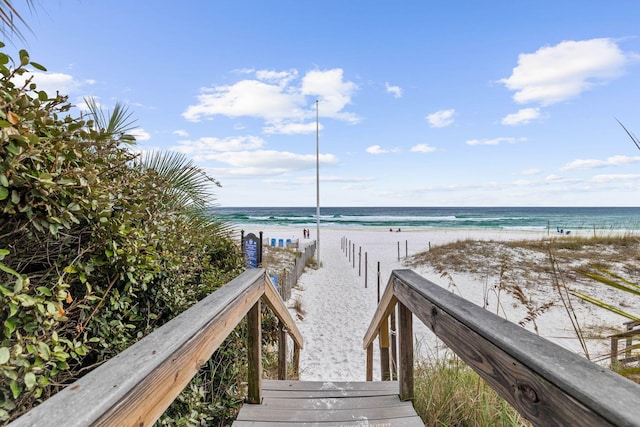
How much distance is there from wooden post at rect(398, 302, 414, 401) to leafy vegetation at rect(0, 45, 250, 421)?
144 centimetres

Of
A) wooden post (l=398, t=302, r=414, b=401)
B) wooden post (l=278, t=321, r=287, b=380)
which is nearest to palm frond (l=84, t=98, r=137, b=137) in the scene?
wooden post (l=278, t=321, r=287, b=380)

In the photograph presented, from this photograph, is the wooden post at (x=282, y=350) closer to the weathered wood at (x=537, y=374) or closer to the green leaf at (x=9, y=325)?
the weathered wood at (x=537, y=374)

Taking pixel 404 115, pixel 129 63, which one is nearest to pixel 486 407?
pixel 129 63

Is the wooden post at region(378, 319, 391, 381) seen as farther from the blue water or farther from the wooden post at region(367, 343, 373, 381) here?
the blue water

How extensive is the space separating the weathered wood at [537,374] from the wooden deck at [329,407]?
1051 mm

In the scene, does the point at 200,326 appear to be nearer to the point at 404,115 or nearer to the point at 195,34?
the point at 195,34

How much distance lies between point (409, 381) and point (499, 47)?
1286 centimetres

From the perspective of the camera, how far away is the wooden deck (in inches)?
81.7

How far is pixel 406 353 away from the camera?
2184 mm

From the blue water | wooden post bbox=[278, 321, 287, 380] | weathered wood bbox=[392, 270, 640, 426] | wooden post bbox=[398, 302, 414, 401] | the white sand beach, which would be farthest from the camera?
the blue water

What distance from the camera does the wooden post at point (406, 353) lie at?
7.19 ft

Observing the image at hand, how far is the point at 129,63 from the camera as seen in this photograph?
7.27 m

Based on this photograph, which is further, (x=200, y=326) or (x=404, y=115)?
(x=404, y=115)

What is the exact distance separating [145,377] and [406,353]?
1775 millimetres
